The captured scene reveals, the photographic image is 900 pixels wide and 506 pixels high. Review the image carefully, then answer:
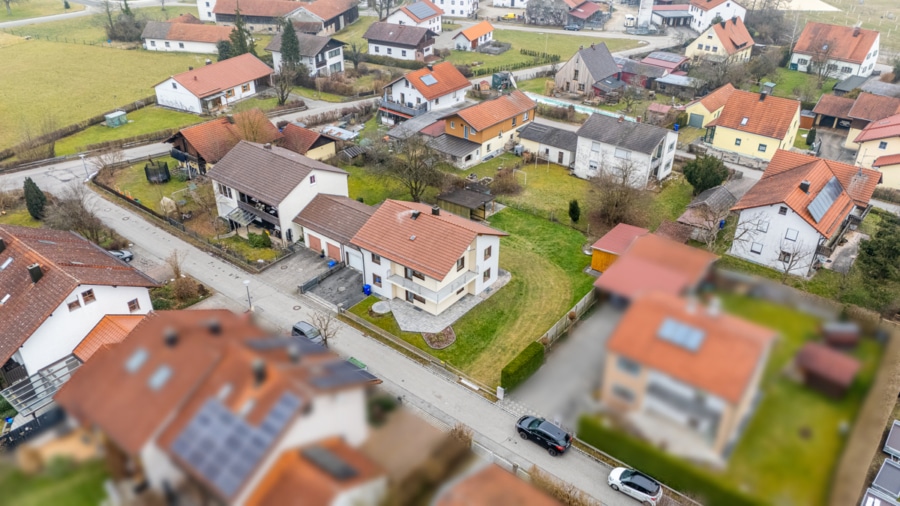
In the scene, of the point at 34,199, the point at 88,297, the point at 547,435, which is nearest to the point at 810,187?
Result: the point at 547,435

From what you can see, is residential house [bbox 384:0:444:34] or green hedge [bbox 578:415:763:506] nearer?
green hedge [bbox 578:415:763:506]

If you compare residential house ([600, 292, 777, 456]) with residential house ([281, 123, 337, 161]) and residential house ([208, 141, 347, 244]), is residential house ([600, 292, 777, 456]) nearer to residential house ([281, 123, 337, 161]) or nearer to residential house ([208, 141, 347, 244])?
residential house ([208, 141, 347, 244])

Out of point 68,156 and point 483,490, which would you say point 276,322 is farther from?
point 68,156

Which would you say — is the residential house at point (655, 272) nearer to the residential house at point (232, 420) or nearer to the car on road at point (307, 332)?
the residential house at point (232, 420)

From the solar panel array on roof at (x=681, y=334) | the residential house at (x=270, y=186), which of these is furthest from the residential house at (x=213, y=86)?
the solar panel array on roof at (x=681, y=334)

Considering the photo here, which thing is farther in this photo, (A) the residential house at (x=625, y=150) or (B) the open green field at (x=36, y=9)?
(B) the open green field at (x=36, y=9)

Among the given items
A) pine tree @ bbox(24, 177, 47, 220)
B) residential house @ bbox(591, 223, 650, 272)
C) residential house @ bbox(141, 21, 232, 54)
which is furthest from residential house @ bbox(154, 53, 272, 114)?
residential house @ bbox(591, 223, 650, 272)

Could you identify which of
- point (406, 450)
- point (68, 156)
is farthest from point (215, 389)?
point (68, 156)
